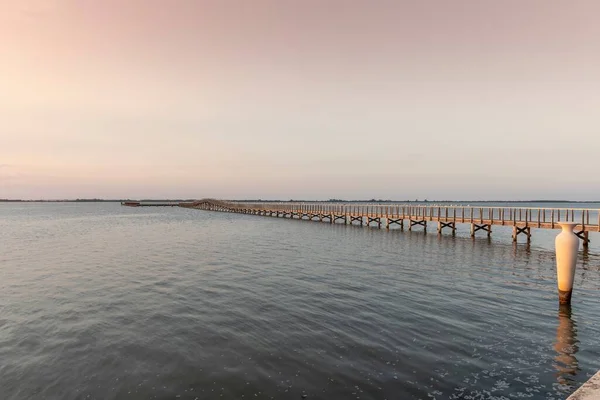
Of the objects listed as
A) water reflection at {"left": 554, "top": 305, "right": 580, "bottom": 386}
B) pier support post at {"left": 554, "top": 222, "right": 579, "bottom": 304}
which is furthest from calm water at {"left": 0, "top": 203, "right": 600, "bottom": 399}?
pier support post at {"left": 554, "top": 222, "right": 579, "bottom": 304}

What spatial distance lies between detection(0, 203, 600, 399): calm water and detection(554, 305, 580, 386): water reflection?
0.05 m

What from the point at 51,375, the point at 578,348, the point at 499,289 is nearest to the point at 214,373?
the point at 51,375

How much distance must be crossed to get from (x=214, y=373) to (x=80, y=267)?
18686mm

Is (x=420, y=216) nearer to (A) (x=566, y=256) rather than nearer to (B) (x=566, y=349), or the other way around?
(A) (x=566, y=256)

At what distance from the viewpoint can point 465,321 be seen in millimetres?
11914

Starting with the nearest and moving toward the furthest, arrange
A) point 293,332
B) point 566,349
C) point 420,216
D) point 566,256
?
point 566,349
point 293,332
point 566,256
point 420,216

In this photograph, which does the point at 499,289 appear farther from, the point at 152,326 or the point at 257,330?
the point at 152,326

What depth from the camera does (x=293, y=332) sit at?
10.9 metres

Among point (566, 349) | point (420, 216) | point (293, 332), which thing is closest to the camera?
point (566, 349)

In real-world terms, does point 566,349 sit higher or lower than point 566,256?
lower

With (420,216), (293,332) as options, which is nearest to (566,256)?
(293,332)

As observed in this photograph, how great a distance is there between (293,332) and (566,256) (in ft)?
34.1

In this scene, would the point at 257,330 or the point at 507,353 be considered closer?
the point at 507,353

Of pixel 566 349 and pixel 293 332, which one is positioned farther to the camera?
pixel 293 332
